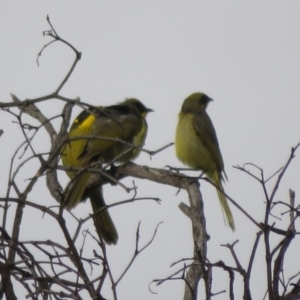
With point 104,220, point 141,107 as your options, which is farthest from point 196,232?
point 141,107

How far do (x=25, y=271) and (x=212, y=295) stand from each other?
27.5 inches

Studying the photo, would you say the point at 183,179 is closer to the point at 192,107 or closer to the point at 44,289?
the point at 44,289

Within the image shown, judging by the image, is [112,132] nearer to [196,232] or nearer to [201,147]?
[201,147]

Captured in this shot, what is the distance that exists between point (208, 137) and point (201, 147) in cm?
26

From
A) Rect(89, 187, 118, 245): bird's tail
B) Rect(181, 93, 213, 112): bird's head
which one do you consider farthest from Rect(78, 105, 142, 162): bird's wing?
Rect(181, 93, 213, 112): bird's head

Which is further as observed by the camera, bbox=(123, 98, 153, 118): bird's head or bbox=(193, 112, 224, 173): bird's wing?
bbox=(123, 98, 153, 118): bird's head

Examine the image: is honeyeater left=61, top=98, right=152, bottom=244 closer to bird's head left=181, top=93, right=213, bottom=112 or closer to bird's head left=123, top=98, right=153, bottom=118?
bird's head left=123, top=98, right=153, bottom=118

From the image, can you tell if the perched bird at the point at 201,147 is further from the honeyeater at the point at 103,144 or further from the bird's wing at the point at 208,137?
the honeyeater at the point at 103,144

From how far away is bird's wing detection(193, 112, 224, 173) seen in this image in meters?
7.90

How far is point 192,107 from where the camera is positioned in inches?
340

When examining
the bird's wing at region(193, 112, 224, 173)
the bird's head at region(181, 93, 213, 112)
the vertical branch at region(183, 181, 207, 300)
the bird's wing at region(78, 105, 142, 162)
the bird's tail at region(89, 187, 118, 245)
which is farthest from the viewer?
the bird's head at region(181, 93, 213, 112)

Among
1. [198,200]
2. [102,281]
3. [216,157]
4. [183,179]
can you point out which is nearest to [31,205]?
[102,281]

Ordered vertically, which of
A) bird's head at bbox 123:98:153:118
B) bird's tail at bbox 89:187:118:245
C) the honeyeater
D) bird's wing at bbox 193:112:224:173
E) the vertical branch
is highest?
bird's head at bbox 123:98:153:118

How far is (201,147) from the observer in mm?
7848
